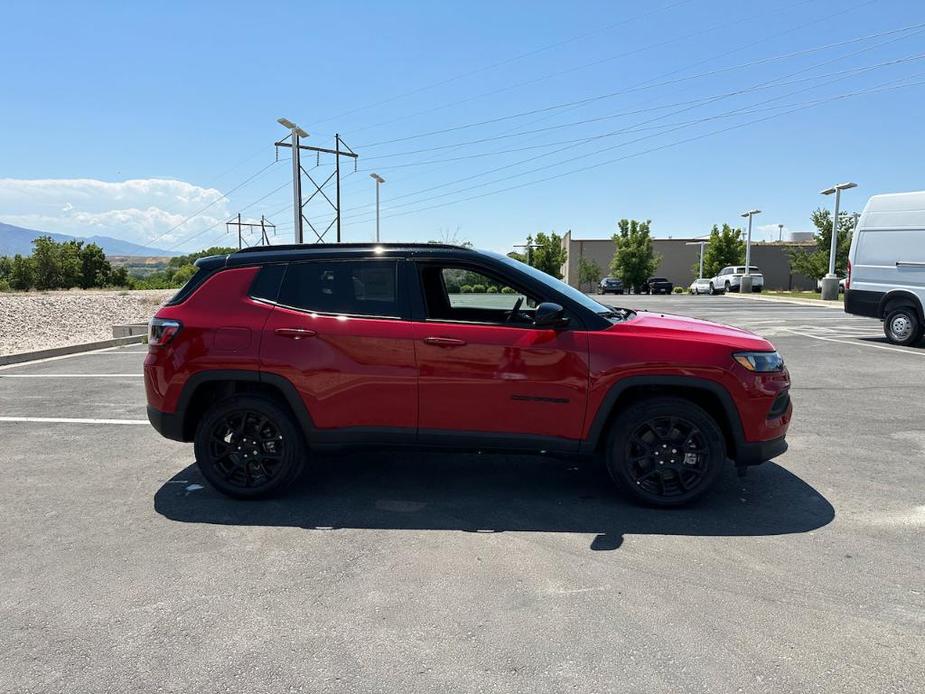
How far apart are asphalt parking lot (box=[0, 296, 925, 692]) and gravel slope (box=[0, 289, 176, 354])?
1155 centimetres

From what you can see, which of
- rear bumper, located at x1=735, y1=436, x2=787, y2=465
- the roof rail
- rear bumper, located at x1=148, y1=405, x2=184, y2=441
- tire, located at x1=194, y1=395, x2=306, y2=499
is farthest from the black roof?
rear bumper, located at x1=735, y1=436, x2=787, y2=465

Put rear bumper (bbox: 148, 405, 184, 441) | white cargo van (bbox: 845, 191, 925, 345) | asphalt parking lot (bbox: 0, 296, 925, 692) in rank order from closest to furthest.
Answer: asphalt parking lot (bbox: 0, 296, 925, 692) → rear bumper (bbox: 148, 405, 184, 441) → white cargo van (bbox: 845, 191, 925, 345)

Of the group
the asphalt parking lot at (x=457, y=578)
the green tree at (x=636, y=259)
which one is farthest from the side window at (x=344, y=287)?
the green tree at (x=636, y=259)

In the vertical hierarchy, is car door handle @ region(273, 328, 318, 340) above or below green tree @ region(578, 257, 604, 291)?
below

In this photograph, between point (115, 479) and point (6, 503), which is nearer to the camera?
point (6, 503)

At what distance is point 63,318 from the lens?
20.3 m

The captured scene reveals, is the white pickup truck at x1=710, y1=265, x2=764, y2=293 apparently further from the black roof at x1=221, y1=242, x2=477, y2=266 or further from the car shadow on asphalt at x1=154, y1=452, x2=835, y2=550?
the black roof at x1=221, y1=242, x2=477, y2=266

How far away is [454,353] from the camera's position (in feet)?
13.4

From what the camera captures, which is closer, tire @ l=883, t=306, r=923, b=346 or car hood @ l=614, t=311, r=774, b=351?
car hood @ l=614, t=311, r=774, b=351

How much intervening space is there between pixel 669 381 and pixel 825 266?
162 feet

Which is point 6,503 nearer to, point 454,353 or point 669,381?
point 454,353

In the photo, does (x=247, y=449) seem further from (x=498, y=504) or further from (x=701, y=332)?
(x=701, y=332)

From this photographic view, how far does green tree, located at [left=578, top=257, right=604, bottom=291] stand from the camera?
67.7 meters

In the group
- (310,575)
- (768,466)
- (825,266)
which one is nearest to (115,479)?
(310,575)
